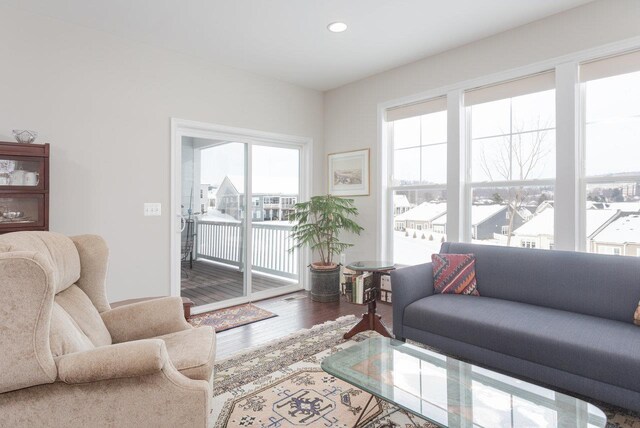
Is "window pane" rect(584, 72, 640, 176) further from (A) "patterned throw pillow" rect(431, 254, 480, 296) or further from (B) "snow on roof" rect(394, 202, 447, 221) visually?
(B) "snow on roof" rect(394, 202, 447, 221)

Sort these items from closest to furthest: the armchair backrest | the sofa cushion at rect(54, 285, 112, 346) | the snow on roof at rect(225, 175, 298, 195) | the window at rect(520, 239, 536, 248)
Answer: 1. the armchair backrest
2. the sofa cushion at rect(54, 285, 112, 346)
3. the window at rect(520, 239, 536, 248)
4. the snow on roof at rect(225, 175, 298, 195)

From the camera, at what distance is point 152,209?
346 centimetres

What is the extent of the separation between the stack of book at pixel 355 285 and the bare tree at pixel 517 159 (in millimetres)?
1447

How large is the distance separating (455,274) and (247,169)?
8.48 ft

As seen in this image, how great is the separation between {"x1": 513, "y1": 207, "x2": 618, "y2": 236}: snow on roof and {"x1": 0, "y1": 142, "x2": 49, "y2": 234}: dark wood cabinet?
3.88 metres

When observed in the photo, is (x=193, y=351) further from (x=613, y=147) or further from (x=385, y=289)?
(x=613, y=147)

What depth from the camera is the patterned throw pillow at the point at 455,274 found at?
9.44ft

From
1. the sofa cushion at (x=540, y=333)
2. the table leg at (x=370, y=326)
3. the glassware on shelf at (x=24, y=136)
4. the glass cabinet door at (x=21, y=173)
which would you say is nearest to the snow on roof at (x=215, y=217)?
the glass cabinet door at (x=21, y=173)

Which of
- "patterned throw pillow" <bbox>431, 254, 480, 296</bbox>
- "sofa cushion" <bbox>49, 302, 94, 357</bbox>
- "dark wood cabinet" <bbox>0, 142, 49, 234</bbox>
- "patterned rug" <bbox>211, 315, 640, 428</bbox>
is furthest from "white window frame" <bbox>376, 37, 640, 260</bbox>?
"dark wood cabinet" <bbox>0, 142, 49, 234</bbox>

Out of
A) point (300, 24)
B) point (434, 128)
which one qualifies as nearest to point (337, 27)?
point (300, 24)

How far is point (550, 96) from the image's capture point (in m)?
3.01

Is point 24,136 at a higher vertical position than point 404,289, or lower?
higher

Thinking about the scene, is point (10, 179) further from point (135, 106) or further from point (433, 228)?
point (433, 228)

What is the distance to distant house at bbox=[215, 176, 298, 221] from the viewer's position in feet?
13.5
